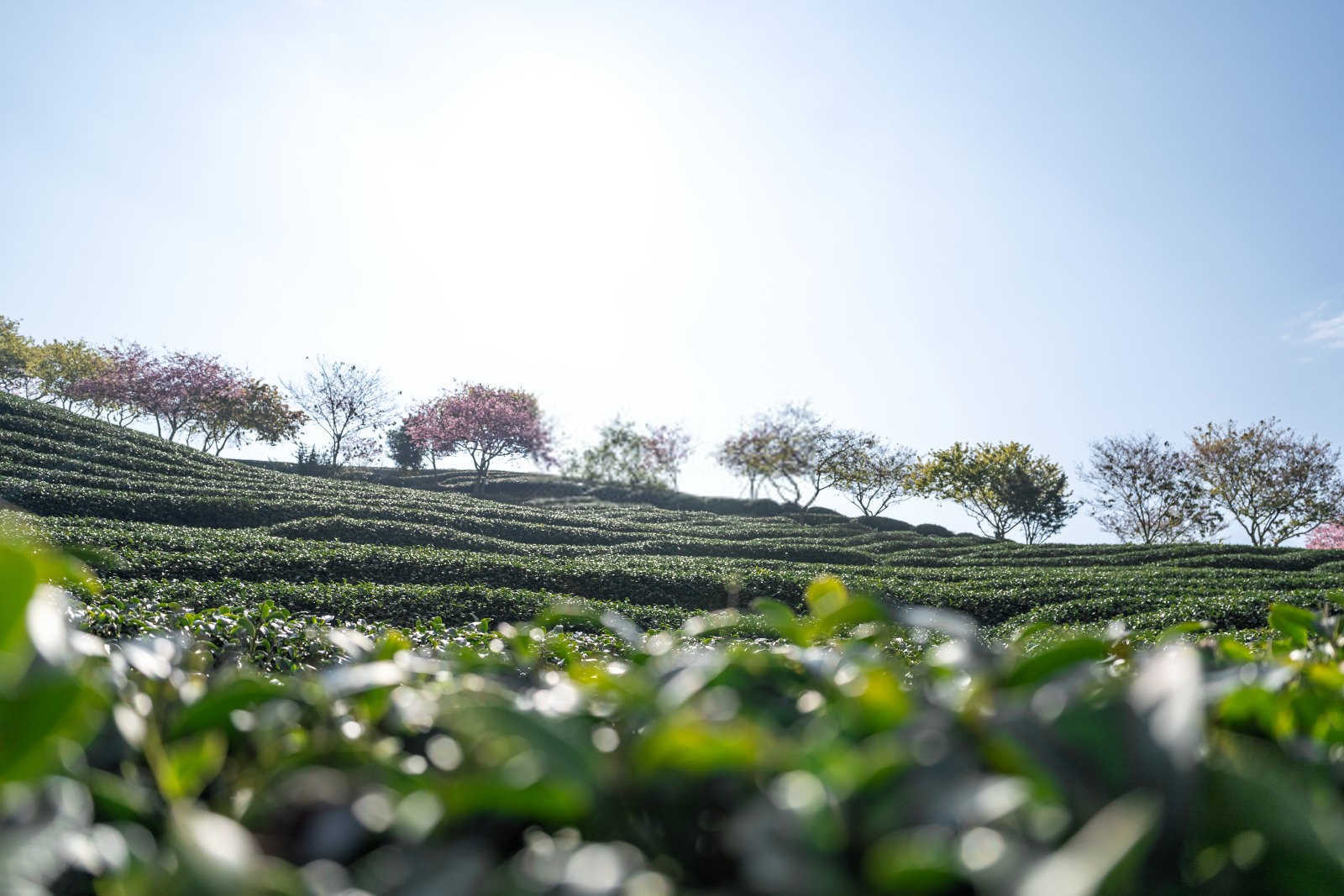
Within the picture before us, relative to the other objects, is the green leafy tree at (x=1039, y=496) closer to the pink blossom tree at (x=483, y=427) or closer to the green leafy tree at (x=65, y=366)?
the pink blossom tree at (x=483, y=427)

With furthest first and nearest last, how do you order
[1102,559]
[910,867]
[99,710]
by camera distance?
1. [1102,559]
2. [99,710]
3. [910,867]

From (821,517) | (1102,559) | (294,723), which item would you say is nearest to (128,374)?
(821,517)

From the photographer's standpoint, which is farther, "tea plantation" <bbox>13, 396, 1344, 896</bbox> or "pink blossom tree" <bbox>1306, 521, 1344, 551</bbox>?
"pink blossom tree" <bbox>1306, 521, 1344, 551</bbox>

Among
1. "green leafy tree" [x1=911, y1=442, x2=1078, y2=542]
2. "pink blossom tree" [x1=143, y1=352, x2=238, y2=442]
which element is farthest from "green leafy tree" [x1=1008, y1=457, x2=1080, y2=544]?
"pink blossom tree" [x1=143, y1=352, x2=238, y2=442]

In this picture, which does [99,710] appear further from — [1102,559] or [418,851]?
[1102,559]

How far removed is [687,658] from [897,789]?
1.65 ft

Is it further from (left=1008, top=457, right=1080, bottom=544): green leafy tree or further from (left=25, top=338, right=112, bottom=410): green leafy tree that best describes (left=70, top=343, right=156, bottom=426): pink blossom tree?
(left=1008, top=457, right=1080, bottom=544): green leafy tree

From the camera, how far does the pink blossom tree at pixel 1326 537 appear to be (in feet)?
124

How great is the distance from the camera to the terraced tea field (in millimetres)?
10875

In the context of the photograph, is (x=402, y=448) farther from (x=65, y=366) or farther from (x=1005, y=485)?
(x=1005, y=485)

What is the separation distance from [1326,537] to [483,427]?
1651 inches

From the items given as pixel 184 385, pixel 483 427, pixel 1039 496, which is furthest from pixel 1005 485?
pixel 184 385

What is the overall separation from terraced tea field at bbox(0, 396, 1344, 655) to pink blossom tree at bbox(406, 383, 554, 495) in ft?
48.5

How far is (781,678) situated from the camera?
109 centimetres
